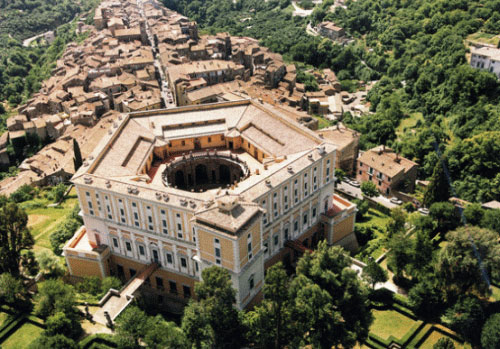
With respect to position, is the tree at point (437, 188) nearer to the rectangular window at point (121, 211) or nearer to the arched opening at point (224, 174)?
the arched opening at point (224, 174)

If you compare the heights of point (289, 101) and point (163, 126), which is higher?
point (163, 126)

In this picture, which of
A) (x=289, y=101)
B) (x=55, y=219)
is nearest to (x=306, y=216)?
(x=55, y=219)

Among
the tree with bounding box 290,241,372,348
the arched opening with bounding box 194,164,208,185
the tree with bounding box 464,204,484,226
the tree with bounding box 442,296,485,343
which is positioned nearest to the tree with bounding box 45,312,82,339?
the tree with bounding box 290,241,372,348

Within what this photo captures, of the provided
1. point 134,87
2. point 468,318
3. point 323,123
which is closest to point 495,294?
point 468,318

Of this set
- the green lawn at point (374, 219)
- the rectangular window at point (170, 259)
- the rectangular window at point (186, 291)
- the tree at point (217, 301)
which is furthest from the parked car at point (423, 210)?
the tree at point (217, 301)

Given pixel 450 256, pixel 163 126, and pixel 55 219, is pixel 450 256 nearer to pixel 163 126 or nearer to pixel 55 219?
pixel 163 126
